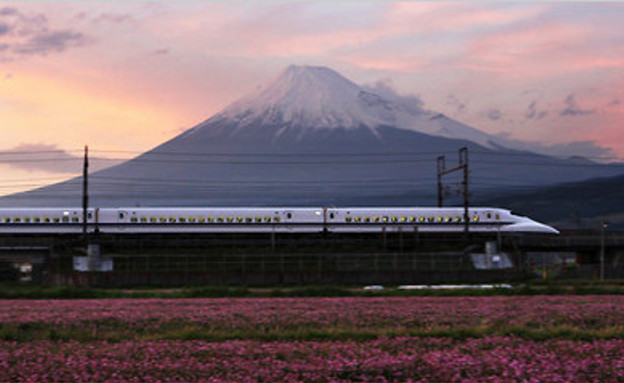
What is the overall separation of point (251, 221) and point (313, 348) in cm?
7404

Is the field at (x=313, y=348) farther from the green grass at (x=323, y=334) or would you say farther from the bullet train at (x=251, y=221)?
the bullet train at (x=251, y=221)

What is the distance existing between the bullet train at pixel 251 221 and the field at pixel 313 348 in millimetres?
65507

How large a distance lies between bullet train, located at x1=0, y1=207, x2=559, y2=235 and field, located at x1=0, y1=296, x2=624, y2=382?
215 ft

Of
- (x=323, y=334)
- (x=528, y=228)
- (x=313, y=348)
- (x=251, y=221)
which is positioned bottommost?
(x=313, y=348)

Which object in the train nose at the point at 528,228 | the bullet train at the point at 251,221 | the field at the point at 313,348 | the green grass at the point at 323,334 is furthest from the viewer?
the train nose at the point at 528,228

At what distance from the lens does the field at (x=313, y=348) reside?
41.6 feet

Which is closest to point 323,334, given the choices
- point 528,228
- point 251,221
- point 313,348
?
point 313,348

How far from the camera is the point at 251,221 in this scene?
89.1m

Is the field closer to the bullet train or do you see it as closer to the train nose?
the bullet train

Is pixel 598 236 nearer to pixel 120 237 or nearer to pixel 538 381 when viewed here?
pixel 120 237

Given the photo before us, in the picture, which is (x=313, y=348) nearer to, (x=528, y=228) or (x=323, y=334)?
(x=323, y=334)

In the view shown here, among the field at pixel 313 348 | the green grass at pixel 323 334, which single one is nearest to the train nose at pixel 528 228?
the field at pixel 313 348

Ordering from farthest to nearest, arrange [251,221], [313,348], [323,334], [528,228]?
1. [528,228]
2. [251,221]
3. [323,334]
4. [313,348]

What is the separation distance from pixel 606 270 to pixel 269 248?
120ft
